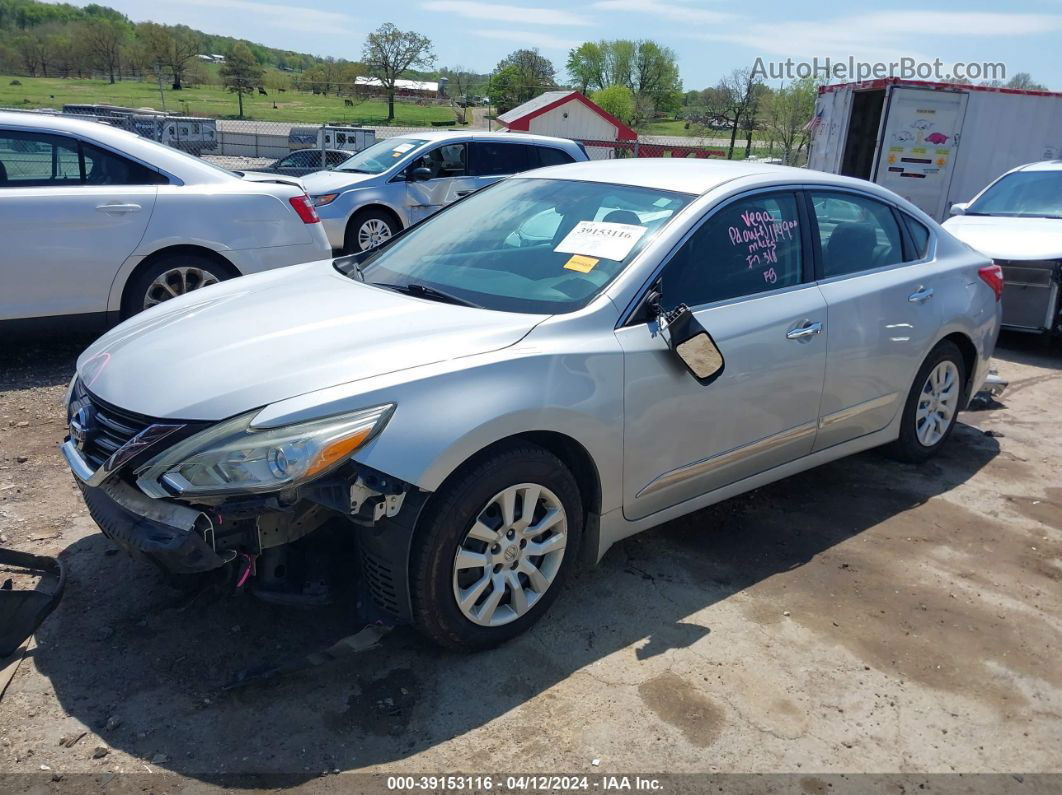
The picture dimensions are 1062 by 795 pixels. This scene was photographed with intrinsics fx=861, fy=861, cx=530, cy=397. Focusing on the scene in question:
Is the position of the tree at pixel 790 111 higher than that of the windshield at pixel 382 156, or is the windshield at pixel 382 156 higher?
the tree at pixel 790 111

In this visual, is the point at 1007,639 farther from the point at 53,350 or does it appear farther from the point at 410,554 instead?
the point at 53,350

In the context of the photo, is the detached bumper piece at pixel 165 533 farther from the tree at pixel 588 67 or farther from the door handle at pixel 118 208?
the tree at pixel 588 67

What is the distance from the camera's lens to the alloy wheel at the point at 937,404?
15.9 ft

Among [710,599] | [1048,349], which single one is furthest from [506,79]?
[710,599]

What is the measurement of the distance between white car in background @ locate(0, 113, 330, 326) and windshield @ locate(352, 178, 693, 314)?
2.46 m

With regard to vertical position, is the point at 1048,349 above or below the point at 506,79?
below

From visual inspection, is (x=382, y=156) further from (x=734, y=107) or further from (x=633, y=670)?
(x=734, y=107)

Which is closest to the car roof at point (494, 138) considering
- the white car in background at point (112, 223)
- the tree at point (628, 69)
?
the white car in background at point (112, 223)

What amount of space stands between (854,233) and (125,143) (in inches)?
191

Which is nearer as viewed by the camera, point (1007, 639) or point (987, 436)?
point (1007, 639)

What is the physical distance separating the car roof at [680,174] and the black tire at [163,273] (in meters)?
2.88

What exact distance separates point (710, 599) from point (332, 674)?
1543 millimetres

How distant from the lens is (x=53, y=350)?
6.40 m

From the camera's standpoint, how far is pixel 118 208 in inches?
229
